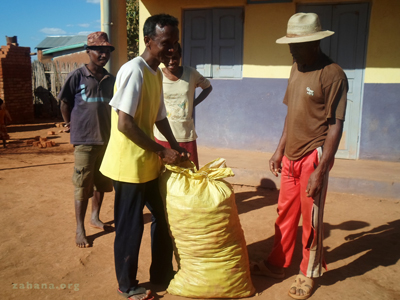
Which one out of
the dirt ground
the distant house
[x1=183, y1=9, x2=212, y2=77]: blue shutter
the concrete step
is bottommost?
the dirt ground

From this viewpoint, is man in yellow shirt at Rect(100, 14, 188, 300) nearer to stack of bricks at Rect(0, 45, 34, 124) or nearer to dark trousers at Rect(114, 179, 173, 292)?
dark trousers at Rect(114, 179, 173, 292)

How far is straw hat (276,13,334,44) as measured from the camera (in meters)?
2.65

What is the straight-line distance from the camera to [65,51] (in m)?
24.1

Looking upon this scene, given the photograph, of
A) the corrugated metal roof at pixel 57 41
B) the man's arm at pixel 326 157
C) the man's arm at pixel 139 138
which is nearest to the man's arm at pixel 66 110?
the man's arm at pixel 139 138

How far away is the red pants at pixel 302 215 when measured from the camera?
2852mm

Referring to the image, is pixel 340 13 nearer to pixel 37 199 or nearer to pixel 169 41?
pixel 169 41

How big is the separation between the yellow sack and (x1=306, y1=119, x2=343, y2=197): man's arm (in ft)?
1.91

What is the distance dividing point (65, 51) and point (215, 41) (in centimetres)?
1944

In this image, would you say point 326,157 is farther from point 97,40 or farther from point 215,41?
point 215,41

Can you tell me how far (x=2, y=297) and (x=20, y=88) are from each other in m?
11.5

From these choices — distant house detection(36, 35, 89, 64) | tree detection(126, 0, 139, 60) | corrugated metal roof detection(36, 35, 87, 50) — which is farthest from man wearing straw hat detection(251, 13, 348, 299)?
corrugated metal roof detection(36, 35, 87, 50)

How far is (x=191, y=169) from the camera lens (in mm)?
2912

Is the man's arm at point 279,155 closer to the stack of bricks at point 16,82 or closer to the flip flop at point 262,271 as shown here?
the flip flop at point 262,271

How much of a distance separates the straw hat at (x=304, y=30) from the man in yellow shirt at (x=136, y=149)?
827 millimetres
